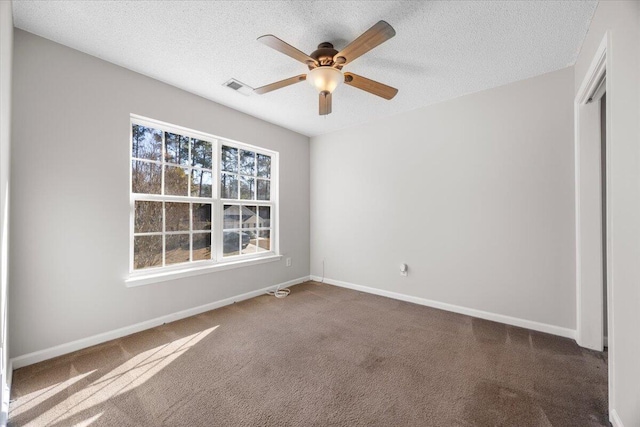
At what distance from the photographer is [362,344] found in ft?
7.87

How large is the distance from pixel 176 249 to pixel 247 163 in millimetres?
1500

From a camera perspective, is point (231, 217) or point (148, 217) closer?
point (148, 217)

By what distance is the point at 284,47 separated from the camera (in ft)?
5.83

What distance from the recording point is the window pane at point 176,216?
9.59ft

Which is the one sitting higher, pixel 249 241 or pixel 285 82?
pixel 285 82

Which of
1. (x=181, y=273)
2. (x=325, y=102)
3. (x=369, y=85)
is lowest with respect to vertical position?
(x=181, y=273)

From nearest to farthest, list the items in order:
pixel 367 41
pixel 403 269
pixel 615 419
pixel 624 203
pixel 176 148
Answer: pixel 624 203 → pixel 615 419 → pixel 367 41 → pixel 176 148 → pixel 403 269

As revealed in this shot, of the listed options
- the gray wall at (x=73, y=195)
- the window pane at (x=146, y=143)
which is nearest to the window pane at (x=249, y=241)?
the gray wall at (x=73, y=195)

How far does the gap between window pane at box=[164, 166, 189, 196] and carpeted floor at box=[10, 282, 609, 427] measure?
55.5 inches

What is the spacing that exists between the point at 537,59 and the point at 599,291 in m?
2.05

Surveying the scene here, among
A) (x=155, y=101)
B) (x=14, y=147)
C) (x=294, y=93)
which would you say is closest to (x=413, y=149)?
(x=294, y=93)

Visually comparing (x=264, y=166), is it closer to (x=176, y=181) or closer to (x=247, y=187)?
(x=247, y=187)

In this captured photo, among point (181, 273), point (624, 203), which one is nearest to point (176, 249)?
point (181, 273)

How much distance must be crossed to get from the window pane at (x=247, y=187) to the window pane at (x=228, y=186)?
0.10 metres
